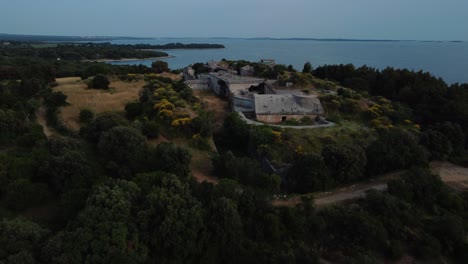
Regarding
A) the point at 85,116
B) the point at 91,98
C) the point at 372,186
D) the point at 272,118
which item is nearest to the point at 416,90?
the point at 272,118

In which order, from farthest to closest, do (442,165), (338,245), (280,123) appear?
(280,123)
(442,165)
(338,245)

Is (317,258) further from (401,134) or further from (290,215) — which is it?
(401,134)

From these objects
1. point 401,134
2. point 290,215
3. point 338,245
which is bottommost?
point 338,245

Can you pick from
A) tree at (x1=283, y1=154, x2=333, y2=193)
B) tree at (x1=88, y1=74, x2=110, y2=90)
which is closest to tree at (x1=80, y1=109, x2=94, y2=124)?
tree at (x1=88, y1=74, x2=110, y2=90)

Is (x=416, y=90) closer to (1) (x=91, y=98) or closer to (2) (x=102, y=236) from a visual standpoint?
(1) (x=91, y=98)

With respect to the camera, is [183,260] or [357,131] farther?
[357,131]

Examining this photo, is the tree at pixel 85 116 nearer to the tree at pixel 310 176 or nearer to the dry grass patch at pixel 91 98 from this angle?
the dry grass patch at pixel 91 98

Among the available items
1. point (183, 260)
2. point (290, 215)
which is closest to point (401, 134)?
point (290, 215)
